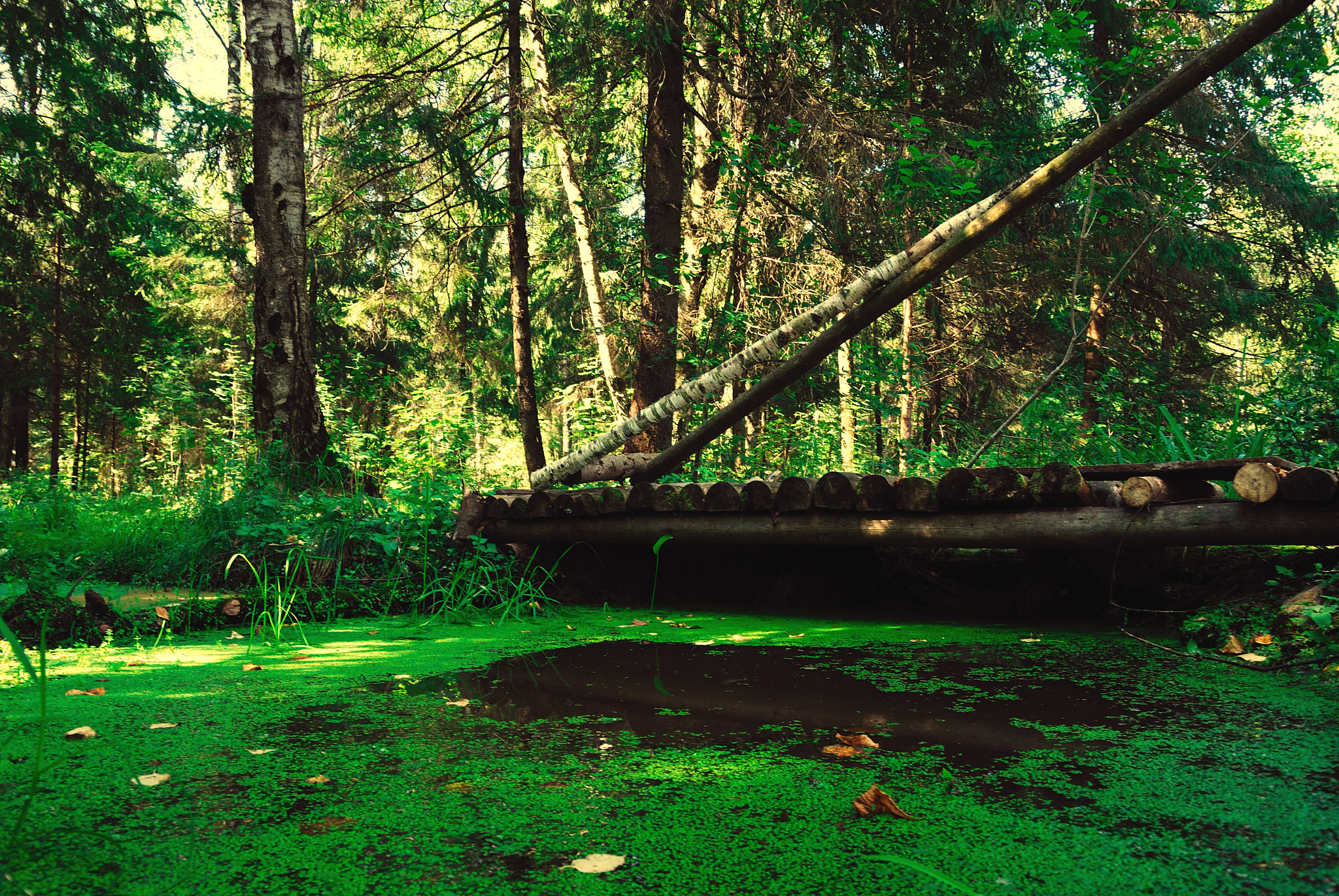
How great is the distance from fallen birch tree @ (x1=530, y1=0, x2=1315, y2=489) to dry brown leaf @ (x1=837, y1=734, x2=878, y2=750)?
2.45 metres

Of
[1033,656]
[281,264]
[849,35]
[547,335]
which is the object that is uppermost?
[849,35]

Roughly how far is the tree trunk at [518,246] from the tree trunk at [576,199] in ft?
1.34

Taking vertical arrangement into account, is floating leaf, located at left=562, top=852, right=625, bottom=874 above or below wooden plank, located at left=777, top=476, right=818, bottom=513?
below

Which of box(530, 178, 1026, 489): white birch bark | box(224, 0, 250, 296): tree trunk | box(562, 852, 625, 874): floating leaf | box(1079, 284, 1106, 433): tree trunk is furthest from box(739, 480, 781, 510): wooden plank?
box(1079, 284, 1106, 433): tree trunk

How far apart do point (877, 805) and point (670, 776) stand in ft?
1.50

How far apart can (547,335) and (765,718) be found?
11.9m

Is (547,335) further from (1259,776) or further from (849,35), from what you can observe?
(1259,776)

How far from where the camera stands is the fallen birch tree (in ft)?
11.0

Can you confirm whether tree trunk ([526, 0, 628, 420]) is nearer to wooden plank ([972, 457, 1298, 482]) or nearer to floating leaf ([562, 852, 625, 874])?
wooden plank ([972, 457, 1298, 482])

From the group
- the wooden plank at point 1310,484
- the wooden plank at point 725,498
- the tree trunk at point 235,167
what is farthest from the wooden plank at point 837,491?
the tree trunk at point 235,167

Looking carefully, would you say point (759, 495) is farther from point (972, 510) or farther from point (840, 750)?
point (840, 750)

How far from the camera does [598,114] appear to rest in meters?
9.20

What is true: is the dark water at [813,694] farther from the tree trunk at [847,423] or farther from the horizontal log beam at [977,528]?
the tree trunk at [847,423]

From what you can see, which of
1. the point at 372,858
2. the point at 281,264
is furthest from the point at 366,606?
the point at 372,858
